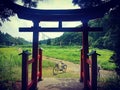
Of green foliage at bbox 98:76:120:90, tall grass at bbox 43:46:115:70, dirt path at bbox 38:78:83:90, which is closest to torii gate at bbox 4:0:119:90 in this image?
dirt path at bbox 38:78:83:90

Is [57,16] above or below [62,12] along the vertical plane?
below

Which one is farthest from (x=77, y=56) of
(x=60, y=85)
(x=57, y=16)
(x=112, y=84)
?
(x=57, y=16)

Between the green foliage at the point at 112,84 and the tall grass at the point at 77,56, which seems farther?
the tall grass at the point at 77,56

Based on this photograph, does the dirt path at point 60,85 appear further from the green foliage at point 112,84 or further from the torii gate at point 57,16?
the green foliage at point 112,84

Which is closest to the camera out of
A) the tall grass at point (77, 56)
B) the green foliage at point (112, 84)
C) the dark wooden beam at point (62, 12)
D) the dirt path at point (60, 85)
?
the dark wooden beam at point (62, 12)

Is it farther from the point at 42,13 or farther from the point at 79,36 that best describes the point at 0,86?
the point at 79,36

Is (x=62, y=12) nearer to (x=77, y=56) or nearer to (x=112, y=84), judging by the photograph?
(x=112, y=84)

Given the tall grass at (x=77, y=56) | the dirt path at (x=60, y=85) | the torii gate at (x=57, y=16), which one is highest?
the torii gate at (x=57, y=16)

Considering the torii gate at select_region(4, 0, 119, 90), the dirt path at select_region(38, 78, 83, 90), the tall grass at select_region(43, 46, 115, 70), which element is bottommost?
the dirt path at select_region(38, 78, 83, 90)

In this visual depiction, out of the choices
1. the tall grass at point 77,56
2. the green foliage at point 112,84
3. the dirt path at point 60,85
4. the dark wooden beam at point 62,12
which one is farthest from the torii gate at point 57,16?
the tall grass at point 77,56

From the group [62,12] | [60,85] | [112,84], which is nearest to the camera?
[62,12]

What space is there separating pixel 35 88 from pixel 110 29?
3960 mm

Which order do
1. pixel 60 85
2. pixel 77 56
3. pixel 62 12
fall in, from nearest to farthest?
1. pixel 62 12
2. pixel 60 85
3. pixel 77 56

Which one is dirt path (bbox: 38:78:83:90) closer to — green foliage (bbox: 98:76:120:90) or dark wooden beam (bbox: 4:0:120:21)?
green foliage (bbox: 98:76:120:90)
